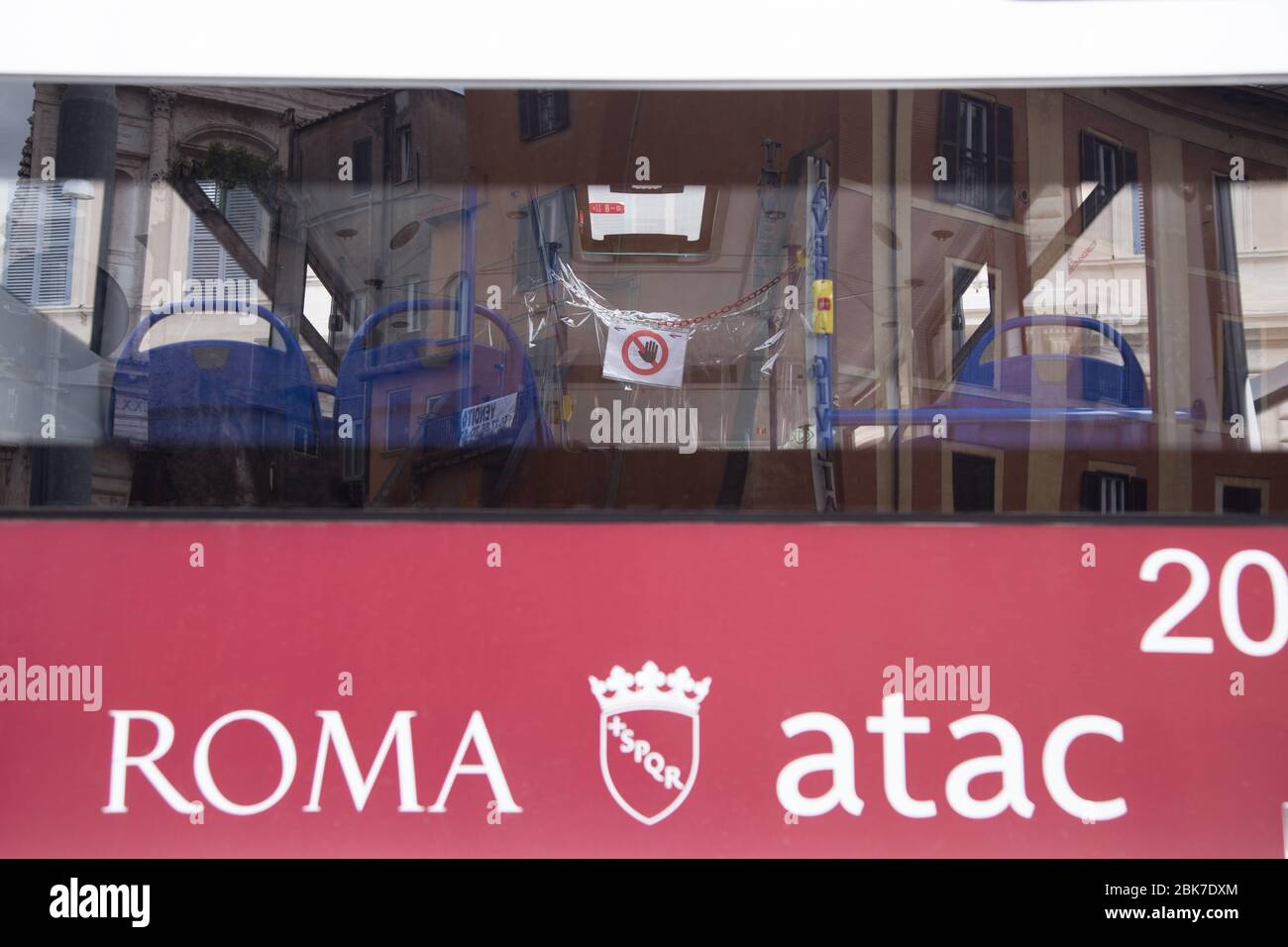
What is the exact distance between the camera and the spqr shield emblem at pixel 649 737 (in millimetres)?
2680

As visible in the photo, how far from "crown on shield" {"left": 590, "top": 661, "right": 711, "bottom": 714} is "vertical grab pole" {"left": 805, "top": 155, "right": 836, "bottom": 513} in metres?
0.57

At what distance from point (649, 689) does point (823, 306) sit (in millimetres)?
1002

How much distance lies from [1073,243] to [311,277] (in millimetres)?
1872

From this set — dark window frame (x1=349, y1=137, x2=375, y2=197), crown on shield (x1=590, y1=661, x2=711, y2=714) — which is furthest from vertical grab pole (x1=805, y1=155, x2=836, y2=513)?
dark window frame (x1=349, y1=137, x2=375, y2=197)

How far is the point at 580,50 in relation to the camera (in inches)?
111

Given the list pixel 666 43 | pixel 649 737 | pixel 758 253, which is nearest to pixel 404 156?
pixel 666 43

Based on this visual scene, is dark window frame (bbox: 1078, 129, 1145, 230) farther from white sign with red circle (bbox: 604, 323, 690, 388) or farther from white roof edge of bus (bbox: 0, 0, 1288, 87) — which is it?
white sign with red circle (bbox: 604, 323, 690, 388)

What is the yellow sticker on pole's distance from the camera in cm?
282

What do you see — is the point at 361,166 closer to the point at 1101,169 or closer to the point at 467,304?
the point at 467,304

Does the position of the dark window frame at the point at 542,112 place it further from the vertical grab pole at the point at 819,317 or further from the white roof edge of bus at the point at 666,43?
the vertical grab pole at the point at 819,317

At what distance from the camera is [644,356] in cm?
285

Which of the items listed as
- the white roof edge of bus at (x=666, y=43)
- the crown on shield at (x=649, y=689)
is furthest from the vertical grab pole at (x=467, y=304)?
the crown on shield at (x=649, y=689)

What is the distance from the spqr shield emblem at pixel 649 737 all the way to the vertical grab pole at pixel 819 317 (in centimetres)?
61

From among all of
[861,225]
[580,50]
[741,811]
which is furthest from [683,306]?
[741,811]
